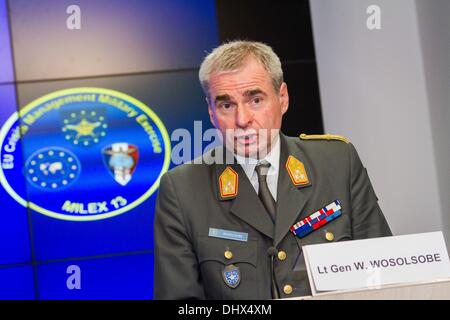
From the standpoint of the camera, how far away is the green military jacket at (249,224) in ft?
6.66

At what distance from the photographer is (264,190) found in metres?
2.13

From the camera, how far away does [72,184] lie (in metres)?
3.77

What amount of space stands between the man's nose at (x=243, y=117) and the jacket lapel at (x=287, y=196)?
189 mm

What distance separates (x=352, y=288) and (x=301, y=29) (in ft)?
8.82

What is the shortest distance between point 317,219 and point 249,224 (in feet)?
0.68

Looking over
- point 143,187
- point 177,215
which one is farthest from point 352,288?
point 143,187

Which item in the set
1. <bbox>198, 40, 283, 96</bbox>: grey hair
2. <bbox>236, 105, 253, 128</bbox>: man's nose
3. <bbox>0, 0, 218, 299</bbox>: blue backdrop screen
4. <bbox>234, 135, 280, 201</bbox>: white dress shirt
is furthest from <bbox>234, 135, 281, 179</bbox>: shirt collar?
<bbox>0, 0, 218, 299</bbox>: blue backdrop screen

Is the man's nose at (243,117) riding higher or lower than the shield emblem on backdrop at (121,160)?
higher

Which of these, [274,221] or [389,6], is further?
[389,6]

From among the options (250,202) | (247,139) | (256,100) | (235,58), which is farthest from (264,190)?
(235,58)

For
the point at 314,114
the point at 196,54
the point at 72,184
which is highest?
the point at 196,54

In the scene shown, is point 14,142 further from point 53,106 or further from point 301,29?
point 301,29

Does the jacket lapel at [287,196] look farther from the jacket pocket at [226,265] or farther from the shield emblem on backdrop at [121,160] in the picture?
the shield emblem on backdrop at [121,160]

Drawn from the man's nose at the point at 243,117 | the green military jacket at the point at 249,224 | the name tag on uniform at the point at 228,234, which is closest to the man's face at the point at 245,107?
the man's nose at the point at 243,117
